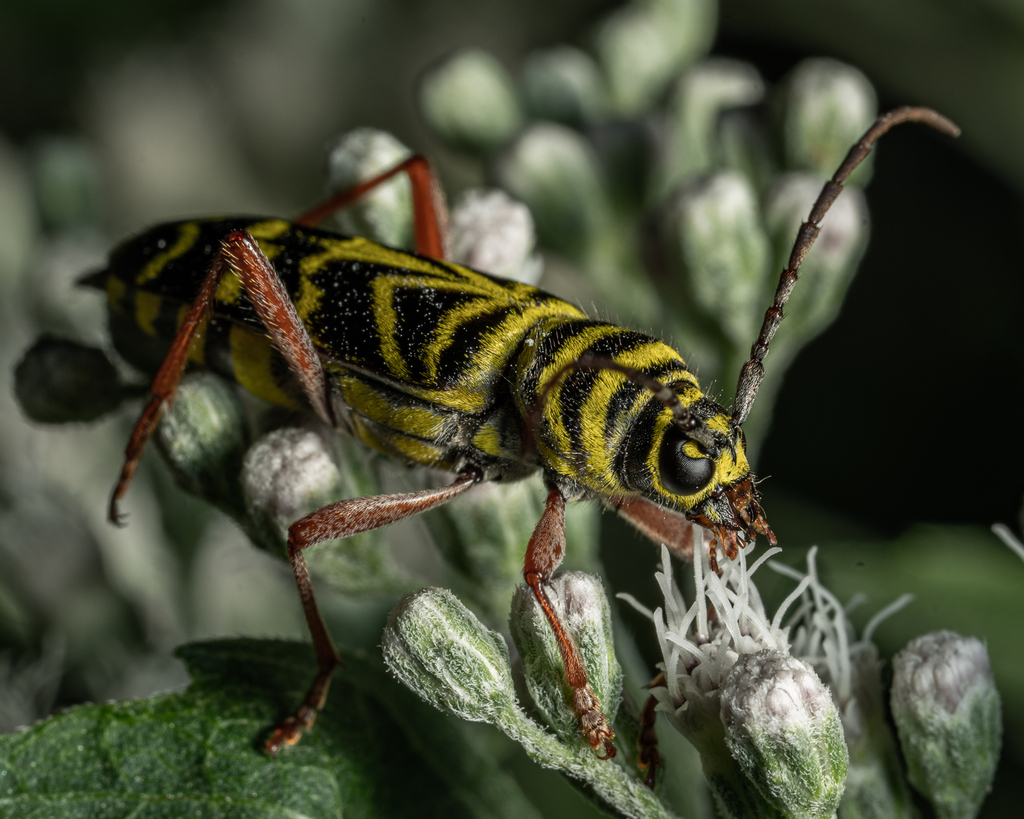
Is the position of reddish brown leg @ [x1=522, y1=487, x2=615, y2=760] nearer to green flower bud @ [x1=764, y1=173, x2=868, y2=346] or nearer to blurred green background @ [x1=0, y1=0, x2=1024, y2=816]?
blurred green background @ [x1=0, y1=0, x2=1024, y2=816]

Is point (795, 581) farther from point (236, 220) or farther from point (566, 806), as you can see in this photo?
point (236, 220)

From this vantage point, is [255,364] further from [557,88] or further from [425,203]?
[557,88]

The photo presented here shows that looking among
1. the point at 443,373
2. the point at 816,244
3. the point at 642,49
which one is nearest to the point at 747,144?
the point at 816,244

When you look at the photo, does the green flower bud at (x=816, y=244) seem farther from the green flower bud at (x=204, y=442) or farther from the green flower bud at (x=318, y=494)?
the green flower bud at (x=204, y=442)

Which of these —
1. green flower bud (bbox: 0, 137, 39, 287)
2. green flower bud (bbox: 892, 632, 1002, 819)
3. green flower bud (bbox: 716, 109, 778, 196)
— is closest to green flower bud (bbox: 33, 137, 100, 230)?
green flower bud (bbox: 0, 137, 39, 287)

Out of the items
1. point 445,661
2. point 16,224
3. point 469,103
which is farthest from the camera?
point 16,224

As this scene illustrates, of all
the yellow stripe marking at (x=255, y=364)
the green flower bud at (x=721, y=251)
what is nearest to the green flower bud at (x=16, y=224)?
the yellow stripe marking at (x=255, y=364)
